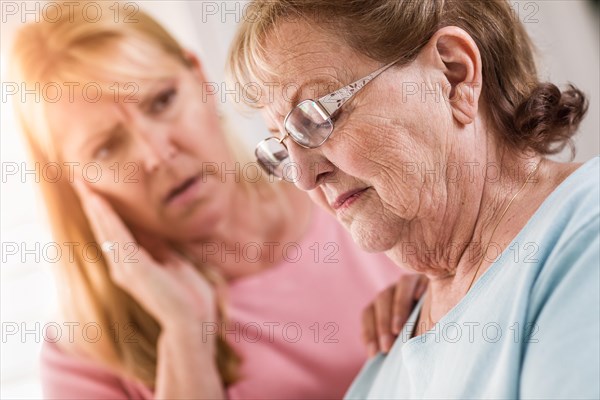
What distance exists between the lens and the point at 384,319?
143 cm

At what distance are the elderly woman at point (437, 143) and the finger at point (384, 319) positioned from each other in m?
0.20

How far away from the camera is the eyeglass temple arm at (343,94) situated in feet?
3.45

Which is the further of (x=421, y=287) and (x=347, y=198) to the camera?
(x=421, y=287)

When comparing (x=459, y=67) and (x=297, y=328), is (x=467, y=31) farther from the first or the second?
(x=297, y=328)

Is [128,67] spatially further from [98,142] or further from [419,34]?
[419,34]

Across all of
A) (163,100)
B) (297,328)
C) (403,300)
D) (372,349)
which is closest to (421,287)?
(403,300)

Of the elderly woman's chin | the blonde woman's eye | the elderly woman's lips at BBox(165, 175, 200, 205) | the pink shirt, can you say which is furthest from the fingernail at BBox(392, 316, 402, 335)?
the blonde woman's eye

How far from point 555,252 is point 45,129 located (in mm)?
1050

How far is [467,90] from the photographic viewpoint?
1072 millimetres

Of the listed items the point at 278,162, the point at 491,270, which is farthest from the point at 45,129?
the point at 491,270

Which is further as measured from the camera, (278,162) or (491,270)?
(278,162)

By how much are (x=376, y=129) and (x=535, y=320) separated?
36cm

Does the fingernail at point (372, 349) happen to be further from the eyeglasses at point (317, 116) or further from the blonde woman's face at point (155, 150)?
the eyeglasses at point (317, 116)

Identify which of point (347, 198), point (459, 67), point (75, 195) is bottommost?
point (75, 195)
